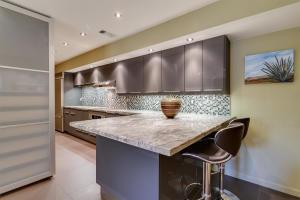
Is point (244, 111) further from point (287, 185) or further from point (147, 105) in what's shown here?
point (147, 105)

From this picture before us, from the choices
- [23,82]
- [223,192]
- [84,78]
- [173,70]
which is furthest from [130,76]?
[223,192]

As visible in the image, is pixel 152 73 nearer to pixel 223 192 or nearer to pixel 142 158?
pixel 142 158

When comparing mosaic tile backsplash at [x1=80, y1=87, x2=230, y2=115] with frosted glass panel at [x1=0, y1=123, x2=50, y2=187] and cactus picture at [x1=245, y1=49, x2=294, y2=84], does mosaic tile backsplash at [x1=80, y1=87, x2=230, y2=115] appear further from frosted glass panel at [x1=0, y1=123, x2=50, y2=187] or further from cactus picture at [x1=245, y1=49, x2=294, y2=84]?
frosted glass panel at [x1=0, y1=123, x2=50, y2=187]

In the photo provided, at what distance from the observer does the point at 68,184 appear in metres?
2.45

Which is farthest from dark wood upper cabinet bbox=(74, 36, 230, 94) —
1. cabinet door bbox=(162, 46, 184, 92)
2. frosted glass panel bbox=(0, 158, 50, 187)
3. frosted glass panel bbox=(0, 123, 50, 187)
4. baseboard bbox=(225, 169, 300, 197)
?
frosted glass panel bbox=(0, 158, 50, 187)

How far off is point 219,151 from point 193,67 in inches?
63.9

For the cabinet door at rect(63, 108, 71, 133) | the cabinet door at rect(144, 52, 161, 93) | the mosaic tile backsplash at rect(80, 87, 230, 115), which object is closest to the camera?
the mosaic tile backsplash at rect(80, 87, 230, 115)

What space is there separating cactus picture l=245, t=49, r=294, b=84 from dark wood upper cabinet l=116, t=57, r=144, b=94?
81.5 inches

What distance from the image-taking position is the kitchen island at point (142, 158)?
121 cm

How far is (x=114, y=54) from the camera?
152 inches

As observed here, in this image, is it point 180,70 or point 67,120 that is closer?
point 180,70

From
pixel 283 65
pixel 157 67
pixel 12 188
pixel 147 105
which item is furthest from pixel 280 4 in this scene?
pixel 12 188

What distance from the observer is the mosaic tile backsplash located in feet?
9.63

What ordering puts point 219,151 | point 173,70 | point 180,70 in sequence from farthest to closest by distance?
point 173,70, point 180,70, point 219,151
